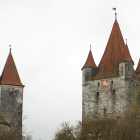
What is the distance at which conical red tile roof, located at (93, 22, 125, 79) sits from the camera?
64.0 m

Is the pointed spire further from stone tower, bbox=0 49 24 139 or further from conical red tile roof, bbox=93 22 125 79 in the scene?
stone tower, bbox=0 49 24 139

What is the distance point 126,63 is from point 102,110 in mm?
7341

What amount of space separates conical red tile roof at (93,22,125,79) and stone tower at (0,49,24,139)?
12157mm

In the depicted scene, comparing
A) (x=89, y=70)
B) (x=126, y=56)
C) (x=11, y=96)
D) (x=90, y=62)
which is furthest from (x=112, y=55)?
(x=11, y=96)

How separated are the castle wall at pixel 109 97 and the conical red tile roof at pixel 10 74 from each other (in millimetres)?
10352

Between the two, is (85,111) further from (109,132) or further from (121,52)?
(109,132)

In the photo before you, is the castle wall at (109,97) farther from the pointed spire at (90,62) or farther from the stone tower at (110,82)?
the pointed spire at (90,62)

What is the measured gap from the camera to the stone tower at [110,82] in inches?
2414

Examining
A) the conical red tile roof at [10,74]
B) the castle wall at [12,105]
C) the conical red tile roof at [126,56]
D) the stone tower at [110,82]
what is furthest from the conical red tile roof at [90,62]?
the castle wall at [12,105]

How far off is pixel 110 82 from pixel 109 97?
2215 mm

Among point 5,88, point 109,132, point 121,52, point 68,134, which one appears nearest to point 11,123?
point 5,88

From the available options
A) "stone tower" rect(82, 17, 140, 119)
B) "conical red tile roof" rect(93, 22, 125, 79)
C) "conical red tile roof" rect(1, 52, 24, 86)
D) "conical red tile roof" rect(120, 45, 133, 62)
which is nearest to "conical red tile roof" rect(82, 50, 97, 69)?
"stone tower" rect(82, 17, 140, 119)

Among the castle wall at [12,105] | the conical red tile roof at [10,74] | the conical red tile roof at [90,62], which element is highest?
the conical red tile roof at [90,62]

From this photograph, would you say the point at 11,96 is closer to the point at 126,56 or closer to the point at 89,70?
the point at 89,70
